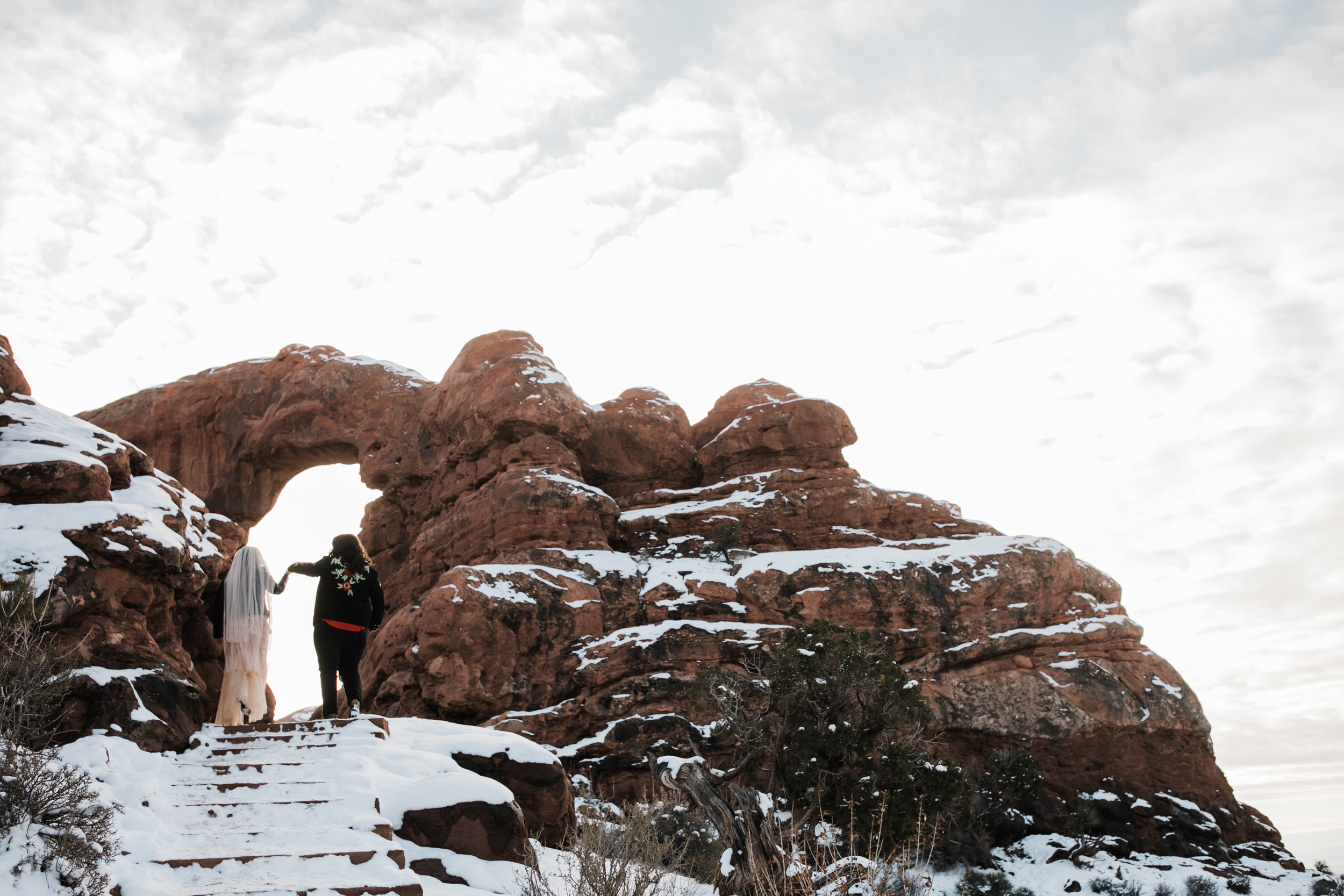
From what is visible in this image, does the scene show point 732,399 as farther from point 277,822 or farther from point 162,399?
point 277,822

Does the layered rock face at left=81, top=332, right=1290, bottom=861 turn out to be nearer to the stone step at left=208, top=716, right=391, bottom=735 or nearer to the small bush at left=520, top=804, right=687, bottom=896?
the stone step at left=208, top=716, right=391, bottom=735

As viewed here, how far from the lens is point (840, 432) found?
3114 cm

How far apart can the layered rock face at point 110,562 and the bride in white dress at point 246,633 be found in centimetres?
47

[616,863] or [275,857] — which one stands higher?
[275,857]

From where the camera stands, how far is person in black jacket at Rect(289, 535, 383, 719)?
443 inches

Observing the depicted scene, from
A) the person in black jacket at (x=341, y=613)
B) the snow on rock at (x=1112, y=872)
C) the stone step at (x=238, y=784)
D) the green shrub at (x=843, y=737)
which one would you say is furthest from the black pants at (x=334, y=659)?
the snow on rock at (x=1112, y=872)

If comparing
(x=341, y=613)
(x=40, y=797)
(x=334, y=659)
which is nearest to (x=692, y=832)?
(x=334, y=659)

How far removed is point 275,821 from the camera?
25.2 feet

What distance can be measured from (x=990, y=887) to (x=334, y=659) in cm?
1451

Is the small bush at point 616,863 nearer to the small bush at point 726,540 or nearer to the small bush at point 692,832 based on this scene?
the small bush at point 692,832

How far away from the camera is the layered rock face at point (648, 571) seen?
72.0 feet

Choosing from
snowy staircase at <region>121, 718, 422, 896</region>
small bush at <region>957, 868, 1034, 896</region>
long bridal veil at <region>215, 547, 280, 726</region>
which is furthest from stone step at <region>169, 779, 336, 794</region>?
small bush at <region>957, 868, 1034, 896</region>

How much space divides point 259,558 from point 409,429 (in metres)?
20.6

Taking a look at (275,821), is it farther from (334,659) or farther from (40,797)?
(334,659)
